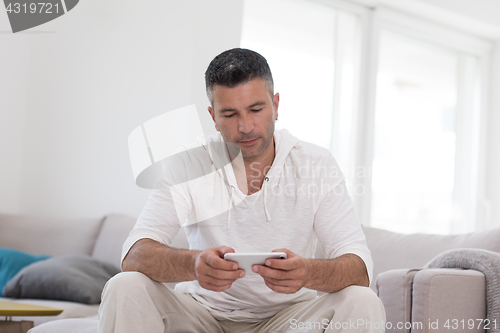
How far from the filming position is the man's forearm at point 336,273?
1.30 meters

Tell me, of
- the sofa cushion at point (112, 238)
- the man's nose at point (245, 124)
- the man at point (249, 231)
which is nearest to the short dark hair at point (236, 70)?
the man at point (249, 231)

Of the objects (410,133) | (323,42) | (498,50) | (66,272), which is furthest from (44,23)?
(498,50)

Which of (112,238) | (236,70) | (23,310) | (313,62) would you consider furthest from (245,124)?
(313,62)

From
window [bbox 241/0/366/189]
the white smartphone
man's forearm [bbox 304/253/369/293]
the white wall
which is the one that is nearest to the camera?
the white smartphone

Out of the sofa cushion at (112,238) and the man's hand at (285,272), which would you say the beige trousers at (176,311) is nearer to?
the man's hand at (285,272)

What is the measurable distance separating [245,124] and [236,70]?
176 millimetres

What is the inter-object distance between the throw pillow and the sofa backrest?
1.72 meters

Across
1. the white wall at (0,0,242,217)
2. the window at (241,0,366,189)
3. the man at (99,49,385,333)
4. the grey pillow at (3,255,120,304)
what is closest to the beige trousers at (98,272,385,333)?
the man at (99,49,385,333)

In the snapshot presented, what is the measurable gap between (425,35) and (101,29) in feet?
8.93

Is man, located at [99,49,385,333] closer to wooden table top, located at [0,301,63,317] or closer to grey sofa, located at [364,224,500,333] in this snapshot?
grey sofa, located at [364,224,500,333]

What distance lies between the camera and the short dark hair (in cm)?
159

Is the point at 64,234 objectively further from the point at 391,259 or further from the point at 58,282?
the point at 391,259

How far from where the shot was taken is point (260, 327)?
5.03 feet

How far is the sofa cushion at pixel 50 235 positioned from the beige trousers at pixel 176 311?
1.64 m
